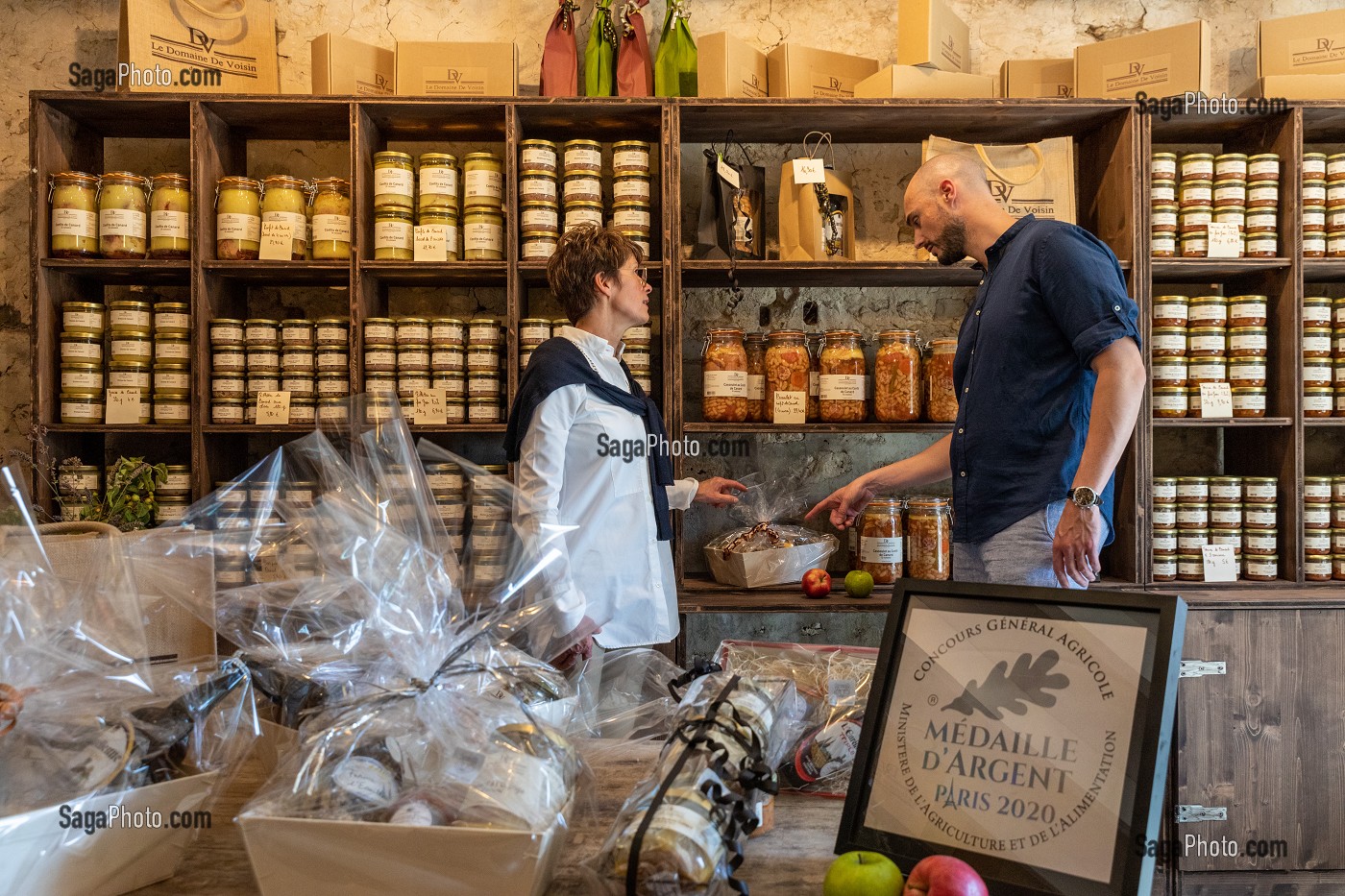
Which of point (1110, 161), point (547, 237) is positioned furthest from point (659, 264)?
point (1110, 161)

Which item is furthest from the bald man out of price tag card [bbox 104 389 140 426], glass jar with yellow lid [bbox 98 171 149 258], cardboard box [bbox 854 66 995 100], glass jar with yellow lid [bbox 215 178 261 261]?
glass jar with yellow lid [bbox 98 171 149 258]

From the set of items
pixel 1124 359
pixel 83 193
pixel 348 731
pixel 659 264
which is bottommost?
pixel 348 731

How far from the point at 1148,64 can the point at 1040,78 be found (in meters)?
0.28

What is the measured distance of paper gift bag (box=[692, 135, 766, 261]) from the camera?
106 inches

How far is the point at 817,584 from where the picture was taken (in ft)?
8.49

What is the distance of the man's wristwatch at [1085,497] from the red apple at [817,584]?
1057 mm

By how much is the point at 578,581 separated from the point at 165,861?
129 cm

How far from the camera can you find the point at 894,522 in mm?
2670

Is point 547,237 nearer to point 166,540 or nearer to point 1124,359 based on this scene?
point 1124,359

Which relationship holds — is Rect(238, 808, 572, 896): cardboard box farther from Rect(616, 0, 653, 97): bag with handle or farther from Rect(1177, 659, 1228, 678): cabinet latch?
Rect(616, 0, 653, 97): bag with handle

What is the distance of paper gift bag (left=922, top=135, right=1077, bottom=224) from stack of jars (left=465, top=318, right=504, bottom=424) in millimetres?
1303

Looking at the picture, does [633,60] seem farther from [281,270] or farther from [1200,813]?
[1200,813]

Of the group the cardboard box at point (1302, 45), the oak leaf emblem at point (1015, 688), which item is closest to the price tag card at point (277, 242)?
the oak leaf emblem at point (1015, 688)

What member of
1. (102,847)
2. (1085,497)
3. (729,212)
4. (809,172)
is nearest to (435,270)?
(729,212)
